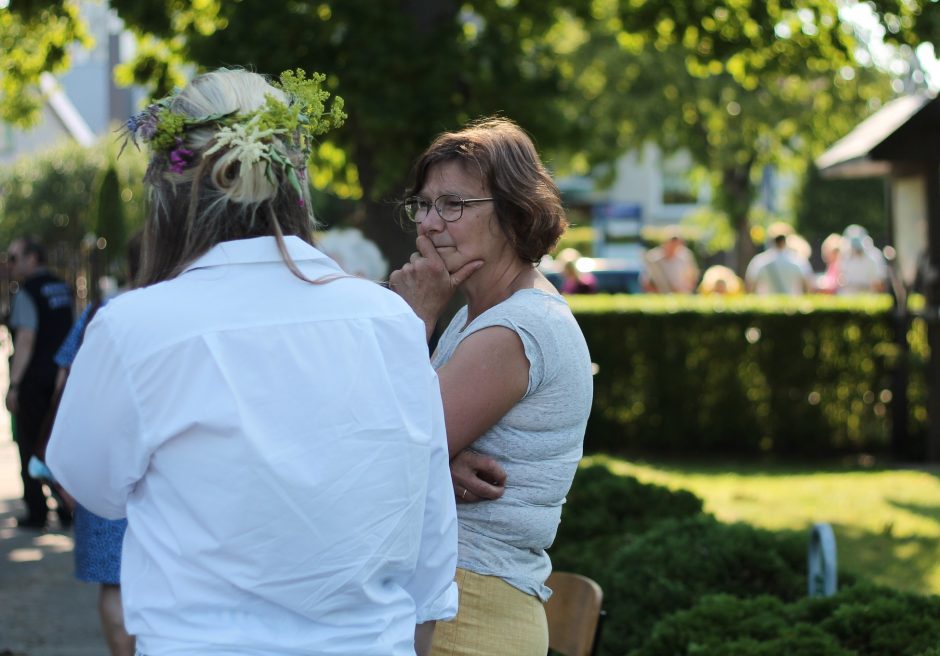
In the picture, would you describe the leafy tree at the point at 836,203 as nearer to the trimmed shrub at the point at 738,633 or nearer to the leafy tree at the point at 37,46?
the leafy tree at the point at 37,46

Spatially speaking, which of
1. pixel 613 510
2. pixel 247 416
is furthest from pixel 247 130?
pixel 613 510

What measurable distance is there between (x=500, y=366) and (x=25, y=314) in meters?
7.45

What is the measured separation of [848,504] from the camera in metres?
10.1

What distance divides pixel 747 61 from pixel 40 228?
35.3 meters

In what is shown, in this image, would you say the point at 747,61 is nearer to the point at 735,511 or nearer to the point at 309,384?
the point at 735,511

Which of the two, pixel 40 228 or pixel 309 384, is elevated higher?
pixel 309 384

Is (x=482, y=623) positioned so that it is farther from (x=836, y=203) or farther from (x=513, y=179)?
(x=836, y=203)

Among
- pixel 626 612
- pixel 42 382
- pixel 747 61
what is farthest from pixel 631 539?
pixel 747 61

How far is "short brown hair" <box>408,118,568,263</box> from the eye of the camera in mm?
2816

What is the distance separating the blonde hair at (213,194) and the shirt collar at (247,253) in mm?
18

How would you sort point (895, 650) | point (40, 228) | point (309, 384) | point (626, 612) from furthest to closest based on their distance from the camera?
point (40, 228), point (626, 612), point (895, 650), point (309, 384)

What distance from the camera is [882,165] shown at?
528 inches

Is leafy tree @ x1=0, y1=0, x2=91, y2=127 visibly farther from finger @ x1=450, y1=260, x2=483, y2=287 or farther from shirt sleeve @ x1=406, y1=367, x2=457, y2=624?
shirt sleeve @ x1=406, y1=367, x2=457, y2=624

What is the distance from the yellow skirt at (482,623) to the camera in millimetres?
2723
